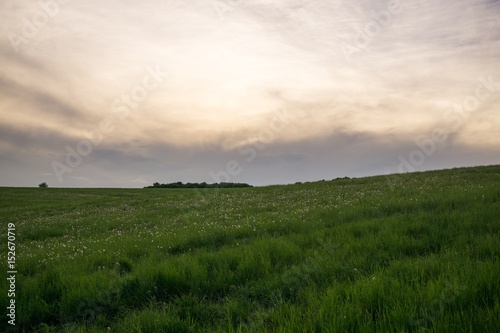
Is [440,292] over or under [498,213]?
under

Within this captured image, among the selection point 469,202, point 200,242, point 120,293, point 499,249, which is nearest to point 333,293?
point 499,249

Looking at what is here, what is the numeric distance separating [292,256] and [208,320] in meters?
3.07

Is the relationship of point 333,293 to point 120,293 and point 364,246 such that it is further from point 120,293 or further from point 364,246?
point 120,293

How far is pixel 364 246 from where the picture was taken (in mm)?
7285

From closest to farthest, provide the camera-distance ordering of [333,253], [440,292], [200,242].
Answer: [440,292] → [333,253] → [200,242]

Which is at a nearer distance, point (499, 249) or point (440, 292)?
point (440, 292)

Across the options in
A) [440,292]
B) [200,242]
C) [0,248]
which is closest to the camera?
[440,292]

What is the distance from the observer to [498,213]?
8.93 m

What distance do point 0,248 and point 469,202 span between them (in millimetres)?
18048

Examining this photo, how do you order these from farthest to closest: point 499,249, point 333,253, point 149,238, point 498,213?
1. point 149,238
2. point 498,213
3. point 333,253
4. point 499,249

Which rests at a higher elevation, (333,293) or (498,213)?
(498,213)

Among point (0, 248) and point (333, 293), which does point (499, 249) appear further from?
point (0, 248)

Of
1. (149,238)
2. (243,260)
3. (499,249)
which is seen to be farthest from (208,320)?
(149,238)

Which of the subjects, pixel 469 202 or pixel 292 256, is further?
pixel 469 202
